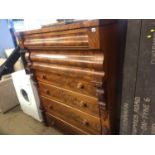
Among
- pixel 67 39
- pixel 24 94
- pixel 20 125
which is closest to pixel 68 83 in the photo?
pixel 67 39

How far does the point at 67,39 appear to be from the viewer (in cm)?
114

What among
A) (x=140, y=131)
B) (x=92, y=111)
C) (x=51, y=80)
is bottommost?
(x=140, y=131)

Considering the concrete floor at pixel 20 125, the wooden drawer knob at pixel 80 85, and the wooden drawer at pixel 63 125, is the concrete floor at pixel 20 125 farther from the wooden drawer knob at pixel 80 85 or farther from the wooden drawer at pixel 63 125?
the wooden drawer knob at pixel 80 85

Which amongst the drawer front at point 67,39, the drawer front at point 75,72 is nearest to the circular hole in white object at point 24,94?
Result: the drawer front at point 75,72

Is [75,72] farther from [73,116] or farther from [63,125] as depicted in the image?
[63,125]

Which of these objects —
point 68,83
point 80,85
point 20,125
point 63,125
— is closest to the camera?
point 80,85

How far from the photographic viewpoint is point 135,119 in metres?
1.17

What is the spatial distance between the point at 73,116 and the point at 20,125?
1080mm

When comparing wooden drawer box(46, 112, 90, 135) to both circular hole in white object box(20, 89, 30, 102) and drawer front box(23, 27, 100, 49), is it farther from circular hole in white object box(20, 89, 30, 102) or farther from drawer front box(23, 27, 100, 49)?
drawer front box(23, 27, 100, 49)

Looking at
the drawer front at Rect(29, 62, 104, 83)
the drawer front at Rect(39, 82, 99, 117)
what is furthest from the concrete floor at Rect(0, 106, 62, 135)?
the drawer front at Rect(29, 62, 104, 83)

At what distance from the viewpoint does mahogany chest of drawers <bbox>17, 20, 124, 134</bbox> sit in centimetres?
102

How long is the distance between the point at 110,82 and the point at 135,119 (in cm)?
37
